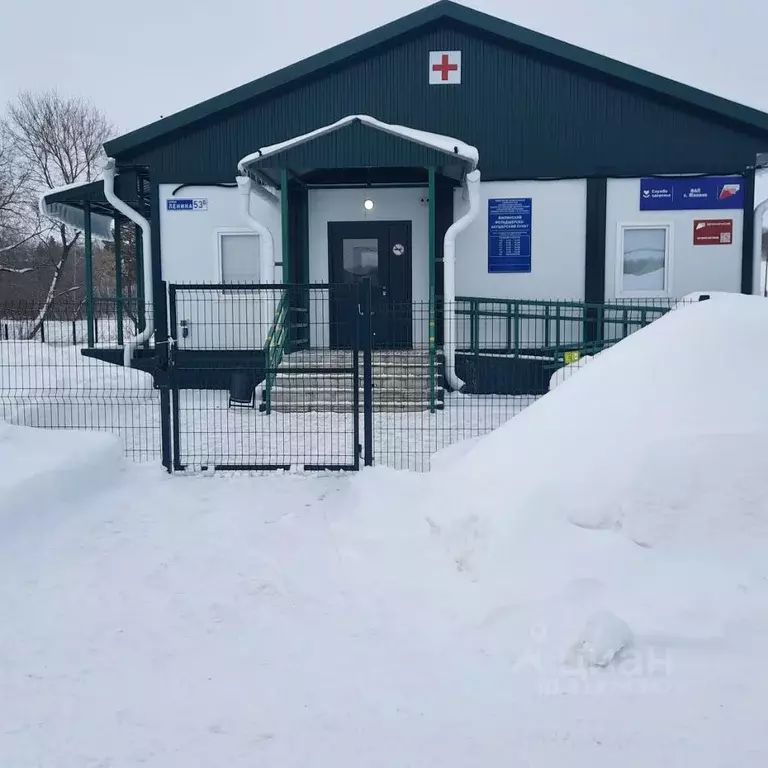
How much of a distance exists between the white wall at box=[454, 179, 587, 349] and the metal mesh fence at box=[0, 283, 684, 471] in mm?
77

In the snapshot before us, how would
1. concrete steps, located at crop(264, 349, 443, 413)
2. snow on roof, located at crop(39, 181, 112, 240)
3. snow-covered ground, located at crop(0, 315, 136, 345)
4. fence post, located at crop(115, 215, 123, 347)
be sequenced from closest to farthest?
1. concrete steps, located at crop(264, 349, 443, 413)
2. snow on roof, located at crop(39, 181, 112, 240)
3. fence post, located at crop(115, 215, 123, 347)
4. snow-covered ground, located at crop(0, 315, 136, 345)

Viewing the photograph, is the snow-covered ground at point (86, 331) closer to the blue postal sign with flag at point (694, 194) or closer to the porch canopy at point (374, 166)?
the porch canopy at point (374, 166)

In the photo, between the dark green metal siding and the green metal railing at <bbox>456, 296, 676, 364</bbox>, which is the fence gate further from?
the dark green metal siding

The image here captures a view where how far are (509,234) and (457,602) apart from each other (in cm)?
943

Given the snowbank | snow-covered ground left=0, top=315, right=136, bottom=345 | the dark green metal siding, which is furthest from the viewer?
snow-covered ground left=0, top=315, right=136, bottom=345

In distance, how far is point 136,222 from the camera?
42.3ft

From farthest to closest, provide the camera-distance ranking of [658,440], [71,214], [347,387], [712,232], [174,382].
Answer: [71,214] < [712,232] < [347,387] < [174,382] < [658,440]

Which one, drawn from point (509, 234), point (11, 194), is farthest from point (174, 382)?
point (11, 194)

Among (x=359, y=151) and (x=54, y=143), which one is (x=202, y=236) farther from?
(x=54, y=143)

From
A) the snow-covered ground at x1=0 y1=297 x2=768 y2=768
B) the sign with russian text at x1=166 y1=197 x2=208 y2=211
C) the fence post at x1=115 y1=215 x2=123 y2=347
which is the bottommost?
the snow-covered ground at x1=0 y1=297 x2=768 y2=768

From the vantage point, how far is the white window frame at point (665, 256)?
1245 cm

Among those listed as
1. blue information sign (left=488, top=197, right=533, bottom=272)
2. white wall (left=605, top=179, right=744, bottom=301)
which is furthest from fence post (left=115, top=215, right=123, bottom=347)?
white wall (left=605, top=179, right=744, bottom=301)

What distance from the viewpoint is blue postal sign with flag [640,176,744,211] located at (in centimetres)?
1231

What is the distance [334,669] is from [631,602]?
152 centimetres
